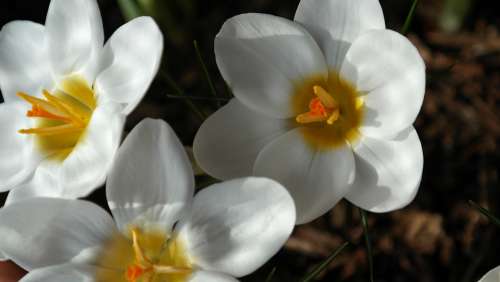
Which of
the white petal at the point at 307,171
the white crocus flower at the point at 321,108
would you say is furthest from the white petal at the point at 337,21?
the white petal at the point at 307,171

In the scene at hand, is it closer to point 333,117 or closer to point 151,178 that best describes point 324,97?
point 333,117

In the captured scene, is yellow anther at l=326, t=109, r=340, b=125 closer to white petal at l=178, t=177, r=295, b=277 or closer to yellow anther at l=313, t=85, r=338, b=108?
yellow anther at l=313, t=85, r=338, b=108

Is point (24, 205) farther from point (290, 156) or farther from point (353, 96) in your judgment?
point (353, 96)

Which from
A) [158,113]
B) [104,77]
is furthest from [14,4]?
[104,77]

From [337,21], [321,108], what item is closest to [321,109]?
[321,108]

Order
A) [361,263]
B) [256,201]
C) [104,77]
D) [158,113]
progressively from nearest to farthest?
[256,201], [104,77], [361,263], [158,113]

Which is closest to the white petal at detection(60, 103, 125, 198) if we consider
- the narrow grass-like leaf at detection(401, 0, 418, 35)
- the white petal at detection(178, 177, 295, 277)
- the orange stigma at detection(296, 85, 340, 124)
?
the white petal at detection(178, 177, 295, 277)
